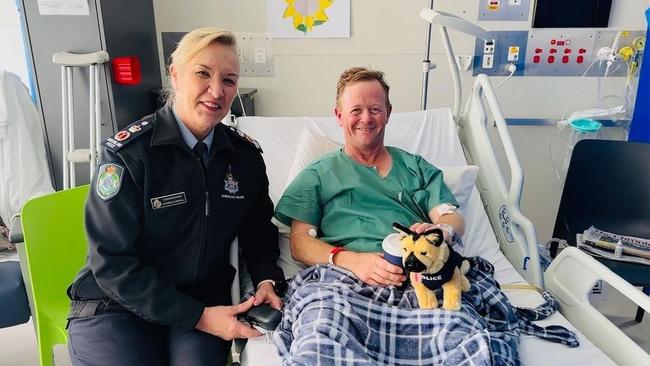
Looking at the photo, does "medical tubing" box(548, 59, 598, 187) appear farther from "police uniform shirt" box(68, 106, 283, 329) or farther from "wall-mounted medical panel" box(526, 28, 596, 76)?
"police uniform shirt" box(68, 106, 283, 329)

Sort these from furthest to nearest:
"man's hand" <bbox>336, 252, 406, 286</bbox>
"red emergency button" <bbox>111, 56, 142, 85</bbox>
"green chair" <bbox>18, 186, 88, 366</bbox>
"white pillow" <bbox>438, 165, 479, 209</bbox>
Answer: "red emergency button" <bbox>111, 56, 142, 85</bbox> < "white pillow" <bbox>438, 165, 479, 209</bbox> < "green chair" <bbox>18, 186, 88, 366</bbox> < "man's hand" <bbox>336, 252, 406, 286</bbox>

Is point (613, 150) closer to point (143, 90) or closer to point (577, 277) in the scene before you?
point (577, 277)

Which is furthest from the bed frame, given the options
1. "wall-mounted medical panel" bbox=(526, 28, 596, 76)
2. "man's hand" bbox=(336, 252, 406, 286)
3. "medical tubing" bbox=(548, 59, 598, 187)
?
"medical tubing" bbox=(548, 59, 598, 187)

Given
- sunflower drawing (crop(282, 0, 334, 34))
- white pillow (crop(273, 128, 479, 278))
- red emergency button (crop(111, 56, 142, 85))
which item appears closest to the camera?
white pillow (crop(273, 128, 479, 278))

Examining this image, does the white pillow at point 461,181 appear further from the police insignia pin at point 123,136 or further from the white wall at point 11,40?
the white wall at point 11,40

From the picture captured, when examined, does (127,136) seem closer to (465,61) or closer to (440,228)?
(440,228)

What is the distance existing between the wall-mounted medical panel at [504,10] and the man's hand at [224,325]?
7.17 ft

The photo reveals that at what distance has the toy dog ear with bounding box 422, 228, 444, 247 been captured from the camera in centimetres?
124

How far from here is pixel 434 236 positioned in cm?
124

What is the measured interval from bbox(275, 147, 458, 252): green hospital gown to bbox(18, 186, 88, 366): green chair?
0.65 m

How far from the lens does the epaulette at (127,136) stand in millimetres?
1279

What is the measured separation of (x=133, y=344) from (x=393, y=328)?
0.69 metres

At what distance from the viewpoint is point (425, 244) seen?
1.22m

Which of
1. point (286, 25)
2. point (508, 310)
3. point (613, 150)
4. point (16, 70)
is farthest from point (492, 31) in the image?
point (16, 70)
